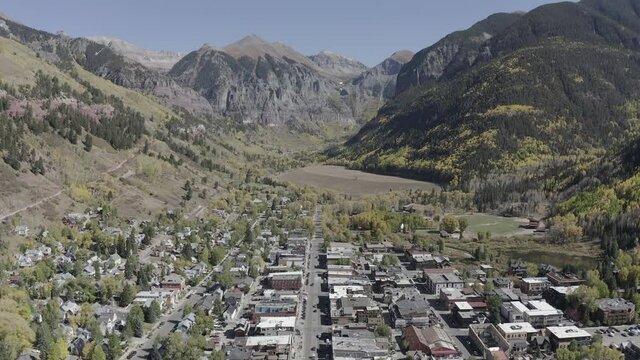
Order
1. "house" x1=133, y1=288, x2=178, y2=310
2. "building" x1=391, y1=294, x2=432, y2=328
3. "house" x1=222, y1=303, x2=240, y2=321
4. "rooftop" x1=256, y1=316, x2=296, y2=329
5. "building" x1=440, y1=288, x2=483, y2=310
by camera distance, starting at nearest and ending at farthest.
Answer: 1. "rooftop" x1=256, y1=316, x2=296, y2=329
2. "building" x1=391, y1=294, x2=432, y2=328
3. "house" x1=222, y1=303, x2=240, y2=321
4. "house" x1=133, y1=288, x2=178, y2=310
5. "building" x1=440, y1=288, x2=483, y2=310

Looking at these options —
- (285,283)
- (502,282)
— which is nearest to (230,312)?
(285,283)

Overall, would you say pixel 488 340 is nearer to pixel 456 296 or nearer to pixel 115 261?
pixel 456 296

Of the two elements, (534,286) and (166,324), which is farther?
(534,286)

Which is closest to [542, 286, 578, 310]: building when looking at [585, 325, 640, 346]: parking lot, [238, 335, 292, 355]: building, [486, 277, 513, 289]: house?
[486, 277, 513, 289]: house

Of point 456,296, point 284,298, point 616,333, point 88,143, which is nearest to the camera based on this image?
point 616,333

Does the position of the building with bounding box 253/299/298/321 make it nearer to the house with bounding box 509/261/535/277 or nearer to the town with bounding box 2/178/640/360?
the town with bounding box 2/178/640/360

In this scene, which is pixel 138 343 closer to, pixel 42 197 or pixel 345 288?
pixel 345 288
